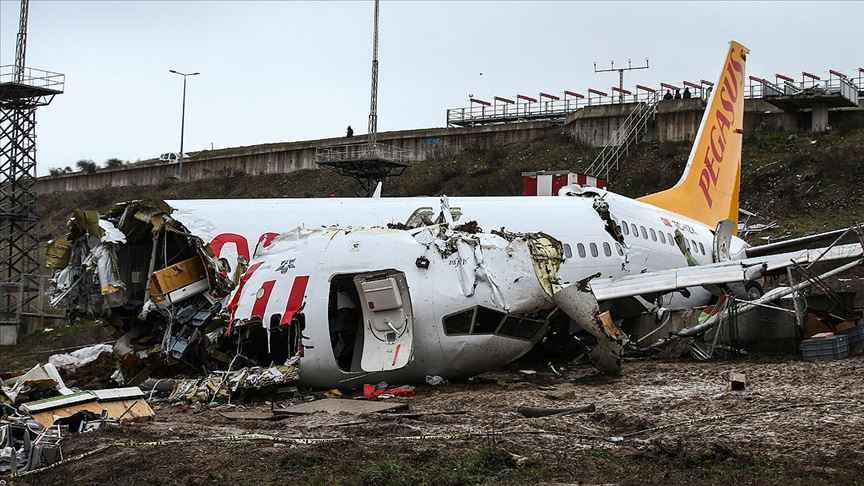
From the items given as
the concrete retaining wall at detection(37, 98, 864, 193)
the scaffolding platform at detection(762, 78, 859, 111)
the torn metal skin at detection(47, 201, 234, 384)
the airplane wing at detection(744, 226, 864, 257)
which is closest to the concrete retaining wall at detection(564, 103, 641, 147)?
the concrete retaining wall at detection(37, 98, 864, 193)

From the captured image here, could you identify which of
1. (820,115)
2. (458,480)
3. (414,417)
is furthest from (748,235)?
(458,480)

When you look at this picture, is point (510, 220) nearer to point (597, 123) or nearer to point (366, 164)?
point (366, 164)

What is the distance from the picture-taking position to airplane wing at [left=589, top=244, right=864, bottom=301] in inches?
799

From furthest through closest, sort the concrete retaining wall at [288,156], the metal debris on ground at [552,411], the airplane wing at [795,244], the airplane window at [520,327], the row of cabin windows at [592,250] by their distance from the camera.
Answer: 1. the concrete retaining wall at [288,156]
2. the airplane wing at [795,244]
3. the row of cabin windows at [592,250]
4. the airplane window at [520,327]
5. the metal debris on ground at [552,411]

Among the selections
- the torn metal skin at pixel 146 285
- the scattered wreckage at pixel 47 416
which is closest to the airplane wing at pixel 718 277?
the torn metal skin at pixel 146 285

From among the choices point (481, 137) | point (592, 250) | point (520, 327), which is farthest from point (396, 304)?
point (481, 137)

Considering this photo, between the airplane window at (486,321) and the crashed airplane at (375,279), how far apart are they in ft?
0.08

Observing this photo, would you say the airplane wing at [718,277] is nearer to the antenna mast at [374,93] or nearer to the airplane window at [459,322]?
the airplane window at [459,322]

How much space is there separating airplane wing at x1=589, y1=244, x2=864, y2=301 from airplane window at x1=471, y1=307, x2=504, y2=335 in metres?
3.62

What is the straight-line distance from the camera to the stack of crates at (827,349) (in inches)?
720

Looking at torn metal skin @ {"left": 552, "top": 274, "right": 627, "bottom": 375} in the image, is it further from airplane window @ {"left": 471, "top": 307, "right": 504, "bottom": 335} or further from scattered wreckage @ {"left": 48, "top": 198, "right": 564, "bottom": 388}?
airplane window @ {"left": 471, "top": 307, "right": 504, "bottom": 335}

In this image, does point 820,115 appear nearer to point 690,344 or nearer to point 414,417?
point 690,344

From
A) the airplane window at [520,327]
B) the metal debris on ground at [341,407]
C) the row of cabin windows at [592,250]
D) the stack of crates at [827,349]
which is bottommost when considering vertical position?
the metal debris on ground at [341,407]

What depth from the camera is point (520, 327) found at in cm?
1750
